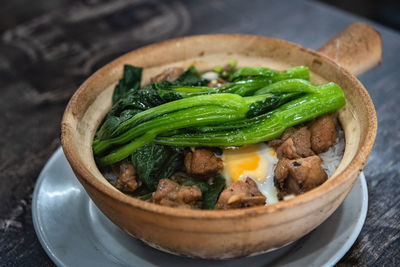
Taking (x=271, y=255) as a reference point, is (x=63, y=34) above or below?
below

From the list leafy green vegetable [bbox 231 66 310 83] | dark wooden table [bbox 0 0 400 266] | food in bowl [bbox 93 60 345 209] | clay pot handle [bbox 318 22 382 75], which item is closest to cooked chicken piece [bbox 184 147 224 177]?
food in bowl [bbox 93 60 345 209]

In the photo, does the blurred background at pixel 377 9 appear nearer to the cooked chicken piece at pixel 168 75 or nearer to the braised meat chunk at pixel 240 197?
the cooked chicken piece at pixel 168 75

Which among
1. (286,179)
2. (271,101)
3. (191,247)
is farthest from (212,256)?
(271,101)

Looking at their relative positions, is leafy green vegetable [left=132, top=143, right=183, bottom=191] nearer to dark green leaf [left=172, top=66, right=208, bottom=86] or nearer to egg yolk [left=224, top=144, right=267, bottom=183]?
egg yolk [left=224, top=144, right=267, bottom=183]

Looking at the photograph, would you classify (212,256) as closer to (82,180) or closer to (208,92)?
(82,180)

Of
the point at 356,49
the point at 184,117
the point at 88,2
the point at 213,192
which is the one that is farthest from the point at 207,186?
the point at 88,2

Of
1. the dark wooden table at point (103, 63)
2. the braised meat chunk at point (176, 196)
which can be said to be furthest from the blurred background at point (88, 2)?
the braised meat chunk at point (176, 196)

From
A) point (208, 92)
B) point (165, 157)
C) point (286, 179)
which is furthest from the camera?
point (208, 92)
